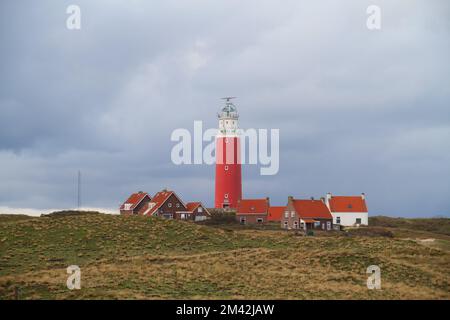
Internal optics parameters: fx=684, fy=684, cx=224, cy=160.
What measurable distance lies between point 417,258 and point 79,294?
88.6ft

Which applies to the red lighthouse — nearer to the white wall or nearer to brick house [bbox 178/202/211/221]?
brick house [bbox 178/202/211/221]

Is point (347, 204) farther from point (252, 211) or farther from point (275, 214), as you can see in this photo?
point (252, 211)

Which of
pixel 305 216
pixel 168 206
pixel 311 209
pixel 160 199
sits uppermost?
pixel 160 199

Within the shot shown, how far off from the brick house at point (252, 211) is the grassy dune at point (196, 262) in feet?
58.5

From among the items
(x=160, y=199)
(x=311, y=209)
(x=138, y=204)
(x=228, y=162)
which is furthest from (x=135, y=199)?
(x=311, y=209)

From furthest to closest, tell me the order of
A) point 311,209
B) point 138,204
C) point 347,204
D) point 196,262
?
1. point 138,204
2. point 347,204
3. point 311,209
4. point 196,262

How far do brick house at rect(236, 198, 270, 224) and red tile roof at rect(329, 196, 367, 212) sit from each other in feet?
27.7

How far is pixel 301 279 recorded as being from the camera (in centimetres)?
4219

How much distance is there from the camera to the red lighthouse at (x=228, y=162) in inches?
3287

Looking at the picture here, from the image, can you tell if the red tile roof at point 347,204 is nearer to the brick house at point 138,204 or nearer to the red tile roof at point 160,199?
the red tile roof at point 160,199

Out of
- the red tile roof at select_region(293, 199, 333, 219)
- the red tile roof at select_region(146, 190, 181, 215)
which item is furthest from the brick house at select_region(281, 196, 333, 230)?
the red tile roof at select_region(146, 190, 181, 215)

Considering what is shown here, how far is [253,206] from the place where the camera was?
284 ft

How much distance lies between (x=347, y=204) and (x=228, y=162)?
53.2 ft

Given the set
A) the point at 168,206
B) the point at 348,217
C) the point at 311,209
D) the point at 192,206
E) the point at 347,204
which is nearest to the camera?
the point at 311,209
